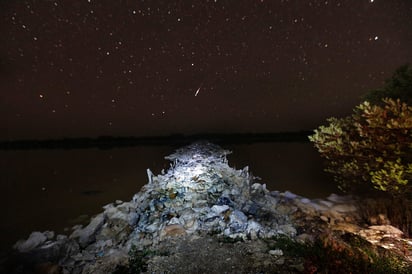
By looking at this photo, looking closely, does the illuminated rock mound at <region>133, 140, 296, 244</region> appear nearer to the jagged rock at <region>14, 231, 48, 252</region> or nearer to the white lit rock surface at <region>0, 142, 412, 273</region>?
the white lit rock surface at <region>0, 142, 412, 273</region>

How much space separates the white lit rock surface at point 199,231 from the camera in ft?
23.6

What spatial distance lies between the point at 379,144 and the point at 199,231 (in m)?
6.01

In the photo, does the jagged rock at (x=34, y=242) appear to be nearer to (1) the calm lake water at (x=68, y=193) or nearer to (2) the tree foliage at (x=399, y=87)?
(1) the calm lake water at (x=68, y=193)

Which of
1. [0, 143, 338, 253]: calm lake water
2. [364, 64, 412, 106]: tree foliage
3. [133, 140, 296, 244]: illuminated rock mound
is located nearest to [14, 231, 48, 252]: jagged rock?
[0, 143, 338, 253]: calm lake water

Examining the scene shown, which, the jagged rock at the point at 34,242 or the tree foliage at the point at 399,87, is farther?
the jagged rock at the point at 34,242

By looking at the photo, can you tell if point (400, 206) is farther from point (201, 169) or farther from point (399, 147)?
point (201, 169)

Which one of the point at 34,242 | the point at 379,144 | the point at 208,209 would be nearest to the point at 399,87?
the point at 379,144

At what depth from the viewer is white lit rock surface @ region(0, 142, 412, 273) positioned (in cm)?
720

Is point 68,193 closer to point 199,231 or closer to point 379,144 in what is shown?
point 199,231

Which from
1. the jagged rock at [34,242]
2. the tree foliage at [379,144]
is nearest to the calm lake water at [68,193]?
the jagged rock at [34,242]

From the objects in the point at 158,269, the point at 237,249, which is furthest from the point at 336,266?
the point at 158,269

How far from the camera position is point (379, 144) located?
Answer: 718 centimetres

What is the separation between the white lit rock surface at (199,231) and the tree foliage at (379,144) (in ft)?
6.74

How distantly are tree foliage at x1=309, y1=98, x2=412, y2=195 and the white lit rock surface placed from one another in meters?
2.05
